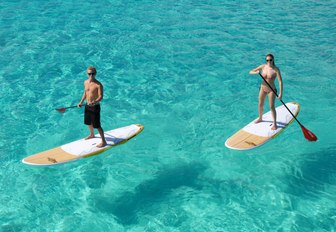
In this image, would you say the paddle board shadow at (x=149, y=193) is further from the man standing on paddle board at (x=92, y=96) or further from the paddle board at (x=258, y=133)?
the man standing on paddle board at (x=92, y=96)

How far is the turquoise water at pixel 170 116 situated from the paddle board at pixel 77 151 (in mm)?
721

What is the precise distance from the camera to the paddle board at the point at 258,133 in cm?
998

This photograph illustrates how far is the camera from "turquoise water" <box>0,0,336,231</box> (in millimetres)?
9141

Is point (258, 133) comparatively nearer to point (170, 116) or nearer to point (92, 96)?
point (170, 116)

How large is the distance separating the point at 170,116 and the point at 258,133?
10.6 ft

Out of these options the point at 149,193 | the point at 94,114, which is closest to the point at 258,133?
the point at 149,193

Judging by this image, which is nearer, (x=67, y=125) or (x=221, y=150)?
(x=221, y=150)

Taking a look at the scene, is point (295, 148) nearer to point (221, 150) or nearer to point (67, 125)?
point (221, 150)

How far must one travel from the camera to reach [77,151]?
9836 millimetres

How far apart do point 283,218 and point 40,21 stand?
53.6ft

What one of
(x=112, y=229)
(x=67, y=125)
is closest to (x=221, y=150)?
(x=112, y=229)

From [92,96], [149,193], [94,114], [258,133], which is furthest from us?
[258,133]

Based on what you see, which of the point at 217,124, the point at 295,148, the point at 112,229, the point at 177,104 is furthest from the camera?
the point at 177,104

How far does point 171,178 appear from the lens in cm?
1012
